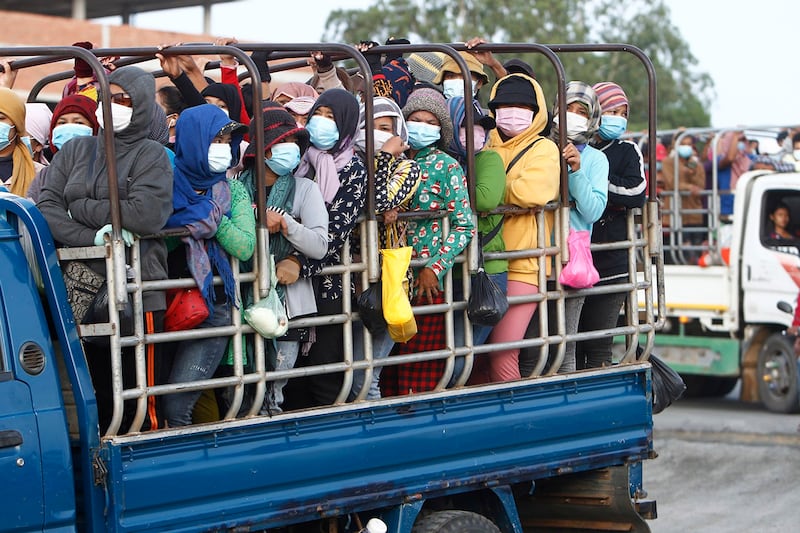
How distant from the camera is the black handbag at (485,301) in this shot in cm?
567

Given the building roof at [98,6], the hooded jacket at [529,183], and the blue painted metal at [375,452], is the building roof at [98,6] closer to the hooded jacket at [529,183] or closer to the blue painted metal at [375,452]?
the hooded jacket at [529,183]

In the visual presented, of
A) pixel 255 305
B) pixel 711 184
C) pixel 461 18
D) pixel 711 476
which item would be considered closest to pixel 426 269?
pixel 255 305

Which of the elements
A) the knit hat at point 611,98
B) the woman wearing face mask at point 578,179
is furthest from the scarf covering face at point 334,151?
the knit hat at point 611,98

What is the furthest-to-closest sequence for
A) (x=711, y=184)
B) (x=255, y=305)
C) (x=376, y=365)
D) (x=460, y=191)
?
(x=711, y=184), (x=460, y=191), (x=376, y=365), (x=255, y=305)

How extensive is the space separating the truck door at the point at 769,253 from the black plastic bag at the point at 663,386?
6.72m

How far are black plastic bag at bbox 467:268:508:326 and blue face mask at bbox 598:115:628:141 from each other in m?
1.52

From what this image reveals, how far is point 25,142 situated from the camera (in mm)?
5844

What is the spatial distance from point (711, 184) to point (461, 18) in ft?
78.0

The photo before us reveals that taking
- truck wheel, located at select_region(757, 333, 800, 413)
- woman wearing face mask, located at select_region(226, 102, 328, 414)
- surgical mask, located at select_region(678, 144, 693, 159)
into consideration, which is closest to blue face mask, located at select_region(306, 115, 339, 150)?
woman wearing face mask, located at select_region(226, 102, 328, 414)

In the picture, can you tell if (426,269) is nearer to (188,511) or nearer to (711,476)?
(188,511)

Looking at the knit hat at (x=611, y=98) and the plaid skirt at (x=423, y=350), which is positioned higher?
the knit hat at (x=611, y=98)

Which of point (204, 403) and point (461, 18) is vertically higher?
point (461, 18)

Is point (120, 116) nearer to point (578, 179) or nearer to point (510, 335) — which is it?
point (510, 335)

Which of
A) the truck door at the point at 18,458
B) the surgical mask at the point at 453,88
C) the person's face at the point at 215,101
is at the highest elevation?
the surgical mask at the point at 453,88
